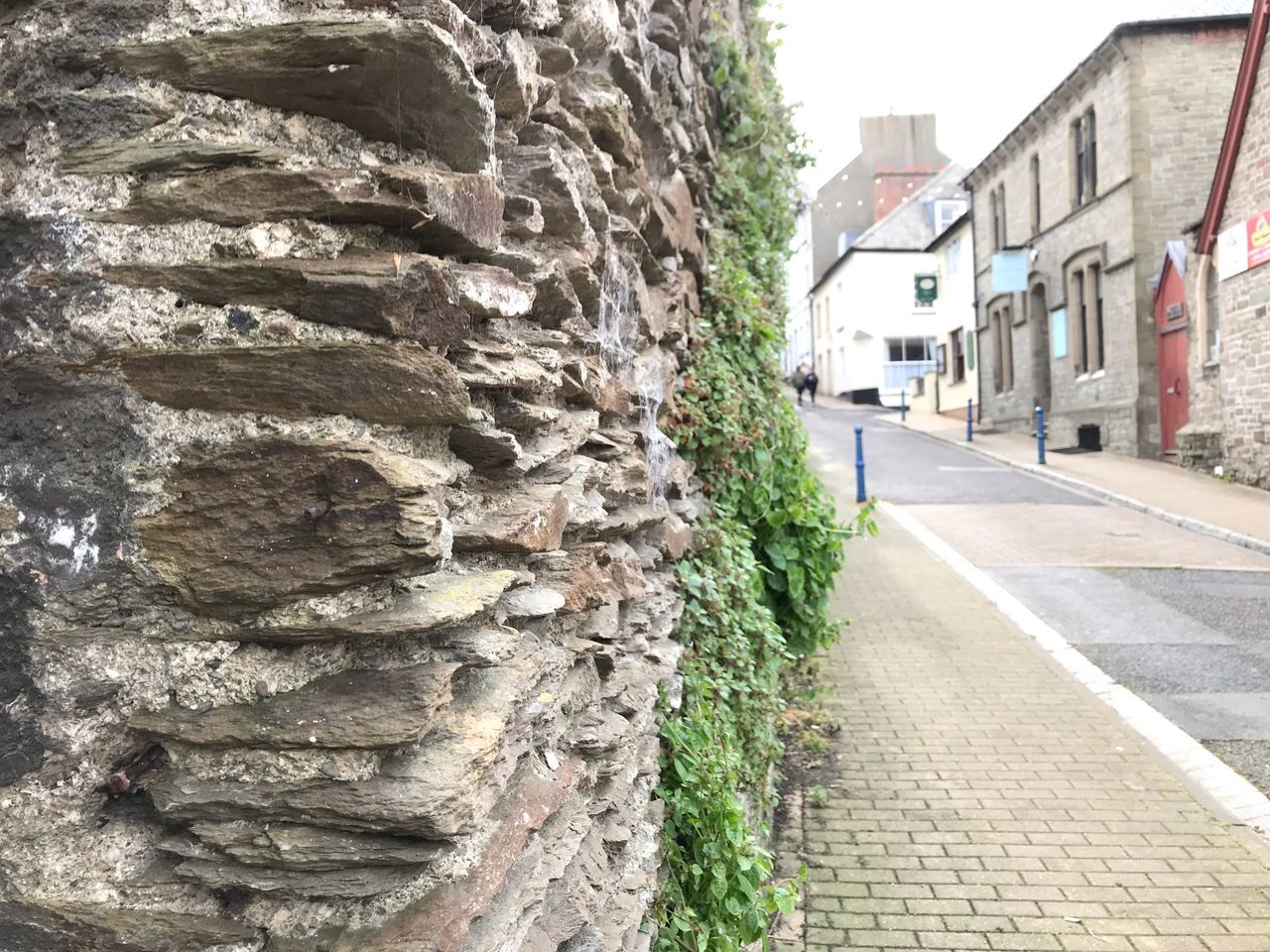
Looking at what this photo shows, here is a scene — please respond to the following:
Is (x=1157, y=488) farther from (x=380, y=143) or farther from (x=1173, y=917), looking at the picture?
(x=380, y=143)

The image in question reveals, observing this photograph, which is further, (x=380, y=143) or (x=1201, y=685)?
(x=1201, y=685)

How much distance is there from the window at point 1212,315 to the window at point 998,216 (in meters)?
11.1

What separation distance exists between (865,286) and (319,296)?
42.3 m

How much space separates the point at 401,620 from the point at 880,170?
51.7 meters

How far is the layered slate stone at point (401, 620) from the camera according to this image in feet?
4.17

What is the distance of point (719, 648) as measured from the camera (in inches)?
155

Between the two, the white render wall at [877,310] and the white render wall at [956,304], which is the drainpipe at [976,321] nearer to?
the white render wall at [956,304]

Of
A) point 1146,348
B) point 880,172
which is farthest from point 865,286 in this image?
point 1146,348

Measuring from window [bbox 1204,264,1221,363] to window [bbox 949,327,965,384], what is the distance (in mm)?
15163

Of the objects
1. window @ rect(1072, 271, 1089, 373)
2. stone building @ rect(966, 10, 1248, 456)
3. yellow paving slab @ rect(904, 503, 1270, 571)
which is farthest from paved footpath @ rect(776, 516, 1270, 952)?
window @ rect(1072, 271, 1089, 373)

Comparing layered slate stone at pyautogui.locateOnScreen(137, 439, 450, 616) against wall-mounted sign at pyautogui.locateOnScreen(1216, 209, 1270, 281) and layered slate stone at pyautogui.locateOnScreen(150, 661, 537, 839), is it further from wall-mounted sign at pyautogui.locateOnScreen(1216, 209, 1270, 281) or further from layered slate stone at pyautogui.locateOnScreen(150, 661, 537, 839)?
wall-mounted sign at pyautogui.locateOnScreen(1216, 209, 1270, 281)

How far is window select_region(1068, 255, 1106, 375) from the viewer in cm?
2233

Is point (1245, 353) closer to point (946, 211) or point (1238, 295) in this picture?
point (1238, 295)

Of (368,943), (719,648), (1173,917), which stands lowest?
(1173,917)
